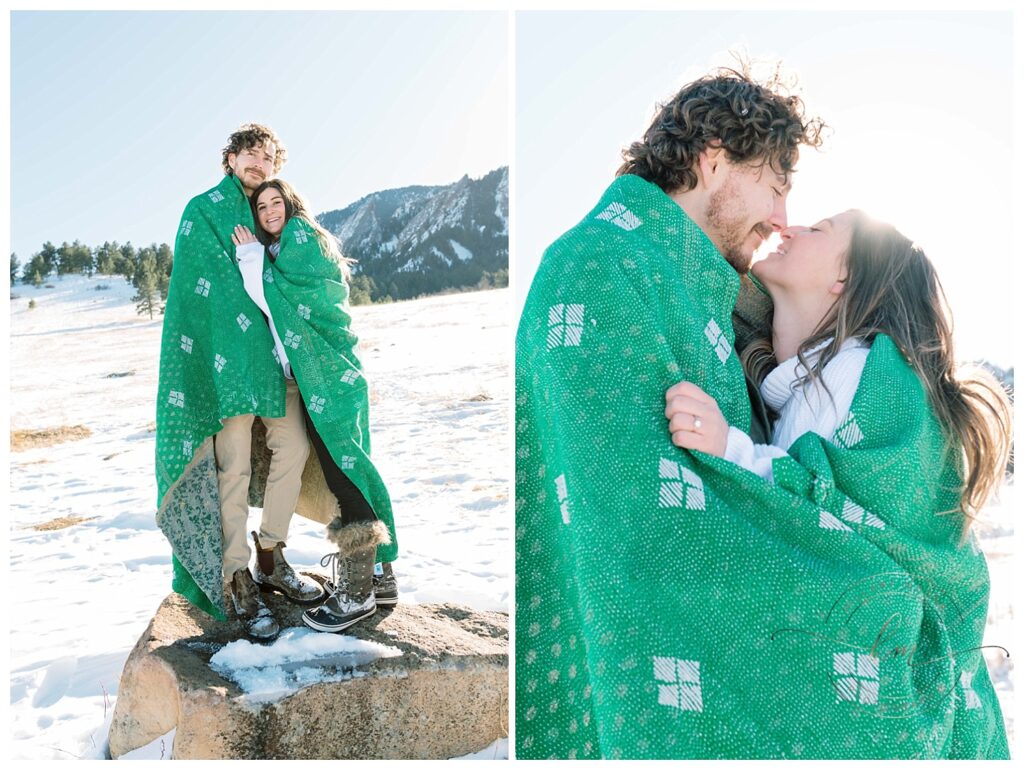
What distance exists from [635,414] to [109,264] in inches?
189

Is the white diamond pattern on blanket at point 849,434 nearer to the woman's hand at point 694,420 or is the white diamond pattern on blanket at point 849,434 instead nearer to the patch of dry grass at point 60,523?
the woman's hand at point 694,420

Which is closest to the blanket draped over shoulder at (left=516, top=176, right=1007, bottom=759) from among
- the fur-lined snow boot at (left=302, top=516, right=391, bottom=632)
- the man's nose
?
the man's nose

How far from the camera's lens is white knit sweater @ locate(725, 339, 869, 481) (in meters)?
1.74

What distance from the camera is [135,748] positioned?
9.02 ft

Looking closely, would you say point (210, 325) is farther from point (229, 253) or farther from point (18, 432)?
point (18, 432)

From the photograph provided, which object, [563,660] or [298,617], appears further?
[298,617]

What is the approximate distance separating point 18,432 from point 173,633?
4.20 m

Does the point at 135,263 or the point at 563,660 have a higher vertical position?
the point at 135,263

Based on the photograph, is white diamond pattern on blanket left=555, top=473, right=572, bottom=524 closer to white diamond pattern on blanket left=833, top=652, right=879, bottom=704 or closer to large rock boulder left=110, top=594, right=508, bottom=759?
white diamond pattern on blanket left=833, top=652, right=879, bottom=704

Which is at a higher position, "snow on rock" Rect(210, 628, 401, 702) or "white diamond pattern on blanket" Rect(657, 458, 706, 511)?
"white diamond pattern on blanket" Rect(657, 458, 706, 511)

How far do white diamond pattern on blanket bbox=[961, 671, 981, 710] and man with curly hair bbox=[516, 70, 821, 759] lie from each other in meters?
0.62

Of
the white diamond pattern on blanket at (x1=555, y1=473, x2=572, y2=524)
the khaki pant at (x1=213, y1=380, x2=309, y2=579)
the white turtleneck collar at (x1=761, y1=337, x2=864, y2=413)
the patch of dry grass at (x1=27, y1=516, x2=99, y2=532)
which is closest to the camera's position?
the white diamond pattern on blanket at (x1=555, y1=473, x2=572, y2=524)

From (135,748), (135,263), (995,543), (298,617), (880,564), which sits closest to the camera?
(880,564)

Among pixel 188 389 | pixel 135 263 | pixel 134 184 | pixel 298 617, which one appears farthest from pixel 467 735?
pixel 135 263
